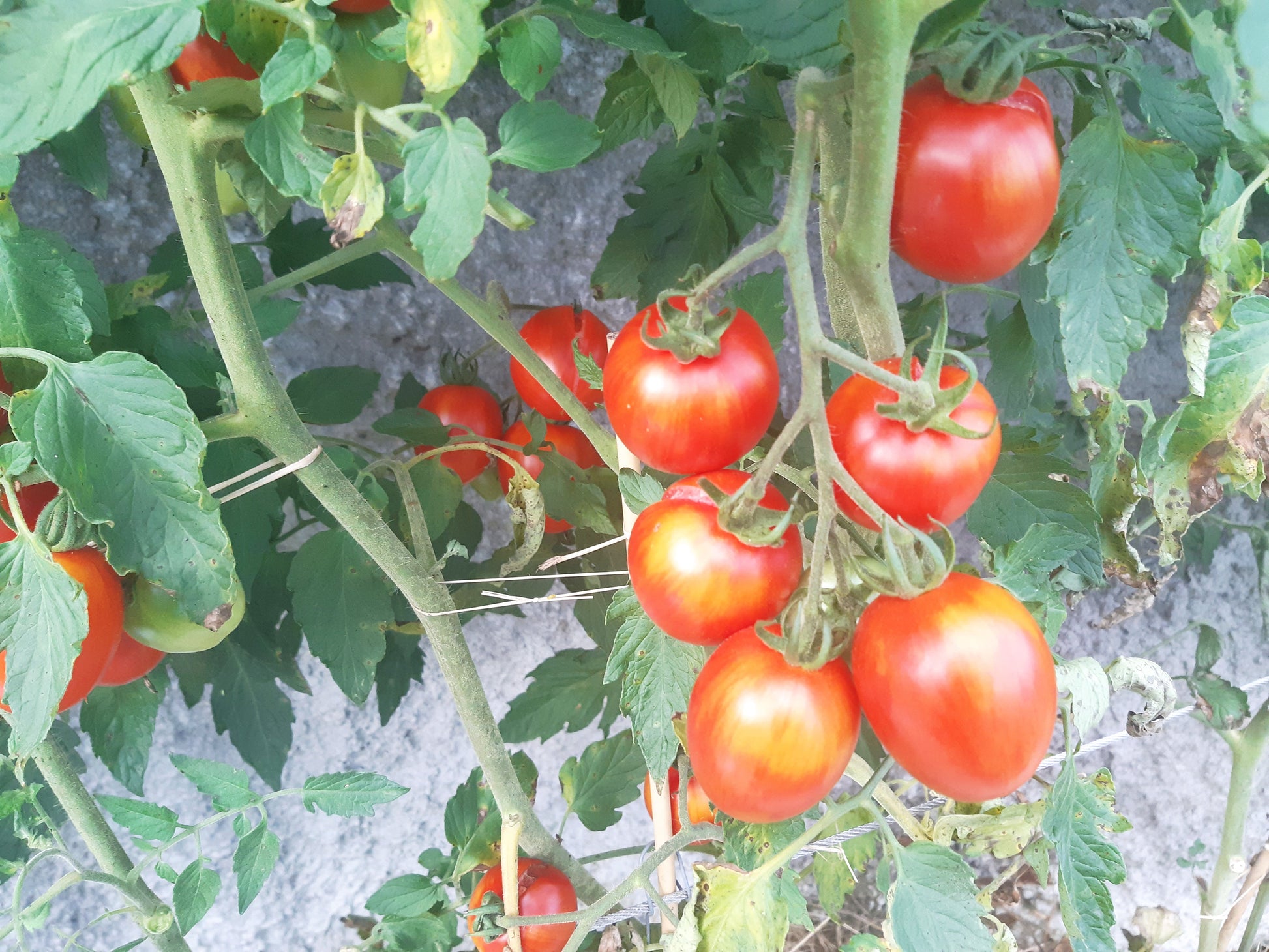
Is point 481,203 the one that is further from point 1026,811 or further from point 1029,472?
point 1026,811

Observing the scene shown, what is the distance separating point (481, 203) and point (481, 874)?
26.3 inches

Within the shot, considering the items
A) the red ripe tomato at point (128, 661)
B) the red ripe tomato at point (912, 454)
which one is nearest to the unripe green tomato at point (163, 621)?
Answer: the red ripe tomato at point (128, 661)

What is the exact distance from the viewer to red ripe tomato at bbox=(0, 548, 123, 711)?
1.44ft

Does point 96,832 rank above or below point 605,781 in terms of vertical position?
above

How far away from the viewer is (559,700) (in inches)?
33.6

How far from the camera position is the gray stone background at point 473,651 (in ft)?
2.72

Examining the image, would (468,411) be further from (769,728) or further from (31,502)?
(769,728)

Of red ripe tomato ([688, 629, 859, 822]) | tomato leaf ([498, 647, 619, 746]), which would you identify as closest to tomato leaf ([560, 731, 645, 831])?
tomato leaf ([498, 647, 619, 746])

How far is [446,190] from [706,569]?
185 millimetres

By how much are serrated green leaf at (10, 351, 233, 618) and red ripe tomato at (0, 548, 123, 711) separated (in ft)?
0.18

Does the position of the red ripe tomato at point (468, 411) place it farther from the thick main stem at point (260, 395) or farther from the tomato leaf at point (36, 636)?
the tomato leaf at point (36, 636)

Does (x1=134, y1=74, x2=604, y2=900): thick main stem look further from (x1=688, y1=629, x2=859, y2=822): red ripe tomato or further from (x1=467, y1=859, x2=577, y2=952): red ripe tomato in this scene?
(x1=688, y1=629, x2=859, y2=822): red ripe tomato

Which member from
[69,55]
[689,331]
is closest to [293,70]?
[69,55]

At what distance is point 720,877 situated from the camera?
478 millimetres
